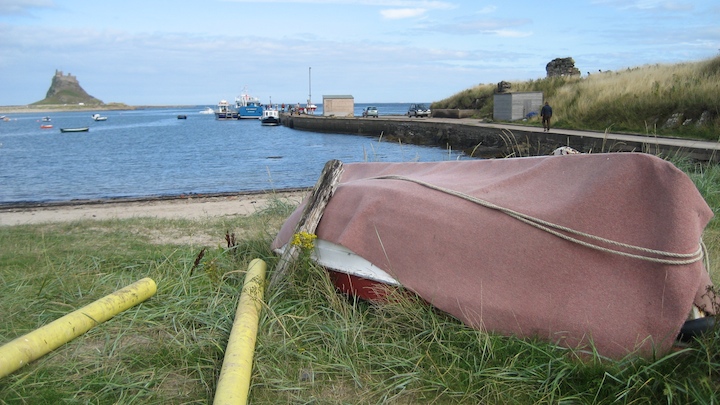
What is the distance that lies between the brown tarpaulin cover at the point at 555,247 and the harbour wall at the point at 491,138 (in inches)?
112

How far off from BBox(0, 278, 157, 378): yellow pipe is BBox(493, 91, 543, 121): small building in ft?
106

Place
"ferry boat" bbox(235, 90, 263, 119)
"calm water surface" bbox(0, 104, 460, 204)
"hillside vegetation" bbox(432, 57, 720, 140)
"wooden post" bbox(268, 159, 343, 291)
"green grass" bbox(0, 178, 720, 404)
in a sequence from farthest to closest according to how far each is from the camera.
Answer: "ferry boat" bbox(235, 90, 263, 119) < "calm water surface" bbox(0, 104, 460, 204) < "hillside vegetation" bbox(432, 57, 720, 140) < "wooden post" bbox(268, 159, 343, 291) < "green grass" bbox(0, 178, 720, 404)

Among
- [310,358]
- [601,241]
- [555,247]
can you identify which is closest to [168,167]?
[310,358]

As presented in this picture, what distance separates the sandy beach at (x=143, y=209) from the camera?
1247 cm

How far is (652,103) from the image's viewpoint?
23.0m

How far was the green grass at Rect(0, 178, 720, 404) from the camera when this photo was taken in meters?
3.25

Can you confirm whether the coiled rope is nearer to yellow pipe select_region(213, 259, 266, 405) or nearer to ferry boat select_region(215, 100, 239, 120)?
yellow pipe select_region(213, 259, 266, 405)

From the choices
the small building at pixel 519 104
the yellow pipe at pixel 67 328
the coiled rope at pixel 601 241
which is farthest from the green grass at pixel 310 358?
the small building at pixel 519 104

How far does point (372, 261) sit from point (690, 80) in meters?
23.0

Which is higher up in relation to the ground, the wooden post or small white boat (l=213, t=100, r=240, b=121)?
small white boat (l=213, t=100, r=240, b=121)

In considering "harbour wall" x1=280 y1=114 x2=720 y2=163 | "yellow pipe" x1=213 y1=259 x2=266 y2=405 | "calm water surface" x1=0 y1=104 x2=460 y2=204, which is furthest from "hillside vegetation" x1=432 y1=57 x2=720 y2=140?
"yellow pipe" x1=213 y1=259 x2=266 y2=405

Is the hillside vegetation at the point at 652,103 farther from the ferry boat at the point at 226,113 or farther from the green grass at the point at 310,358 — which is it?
the ferry boat at the point at 226,113

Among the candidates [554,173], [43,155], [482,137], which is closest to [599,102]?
[482,137]

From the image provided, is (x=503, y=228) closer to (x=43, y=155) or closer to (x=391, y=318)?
(x=391, y=318)
